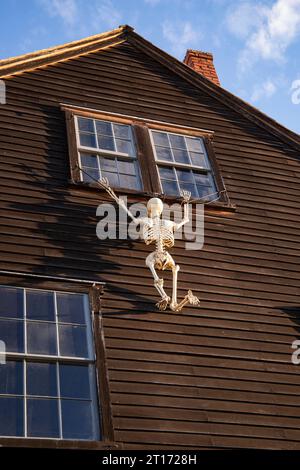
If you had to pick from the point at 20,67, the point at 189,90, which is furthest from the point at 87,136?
the point at 189,90

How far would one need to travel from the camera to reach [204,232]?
9.77m

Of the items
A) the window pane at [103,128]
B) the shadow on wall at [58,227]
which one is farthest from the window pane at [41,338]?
the window pane at [103,128]

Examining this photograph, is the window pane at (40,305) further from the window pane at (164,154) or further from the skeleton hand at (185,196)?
the window pane at (164,154)

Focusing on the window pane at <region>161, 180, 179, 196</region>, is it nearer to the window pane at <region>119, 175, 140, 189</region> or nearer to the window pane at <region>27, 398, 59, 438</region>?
the window pane at <region>119, 175, 140, 189</region>

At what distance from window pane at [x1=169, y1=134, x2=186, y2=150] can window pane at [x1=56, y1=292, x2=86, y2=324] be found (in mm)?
4008

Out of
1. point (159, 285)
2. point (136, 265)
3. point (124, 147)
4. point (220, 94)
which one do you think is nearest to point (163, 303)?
point (159, 285)

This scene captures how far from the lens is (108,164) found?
34.1 feet

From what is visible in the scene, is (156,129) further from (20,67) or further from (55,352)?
(55,352)

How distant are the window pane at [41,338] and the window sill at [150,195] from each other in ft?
8.70

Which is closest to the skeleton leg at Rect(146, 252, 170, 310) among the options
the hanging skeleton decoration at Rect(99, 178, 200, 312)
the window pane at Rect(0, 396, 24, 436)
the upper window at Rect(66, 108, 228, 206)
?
the hanging skeleton decoration at Rect(99, 178, 200, 312)

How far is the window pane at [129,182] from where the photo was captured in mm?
10133

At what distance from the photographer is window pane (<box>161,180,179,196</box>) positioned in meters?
10.3

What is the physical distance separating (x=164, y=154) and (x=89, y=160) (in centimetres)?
131

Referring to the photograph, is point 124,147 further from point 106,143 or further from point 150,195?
point 150,195
